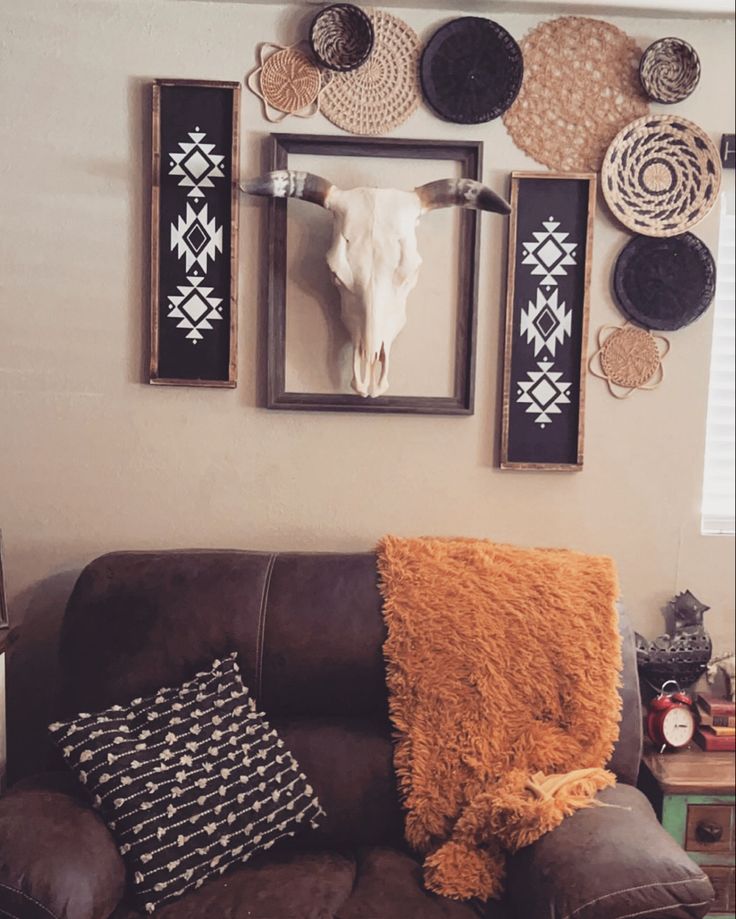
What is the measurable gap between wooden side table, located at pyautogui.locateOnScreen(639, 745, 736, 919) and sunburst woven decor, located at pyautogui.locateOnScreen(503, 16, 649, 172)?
1644 mm

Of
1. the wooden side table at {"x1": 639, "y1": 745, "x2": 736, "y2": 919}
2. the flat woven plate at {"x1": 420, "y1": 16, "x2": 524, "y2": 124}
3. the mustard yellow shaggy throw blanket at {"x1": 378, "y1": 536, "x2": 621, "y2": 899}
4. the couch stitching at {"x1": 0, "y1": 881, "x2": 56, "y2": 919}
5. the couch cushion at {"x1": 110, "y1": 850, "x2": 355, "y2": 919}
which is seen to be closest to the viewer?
the couch stitching at {"x1": 0, "y1": 881, "x2": 56, "y2": 919}

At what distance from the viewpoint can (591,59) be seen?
7.03ft

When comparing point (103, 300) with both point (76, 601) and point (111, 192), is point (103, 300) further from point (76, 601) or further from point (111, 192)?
point (76, 601)

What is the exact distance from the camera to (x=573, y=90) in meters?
2.15

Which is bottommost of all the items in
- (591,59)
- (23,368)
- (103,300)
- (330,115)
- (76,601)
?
(76,601)

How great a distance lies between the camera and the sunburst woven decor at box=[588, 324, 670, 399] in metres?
2.22

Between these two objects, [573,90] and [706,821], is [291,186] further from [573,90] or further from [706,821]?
[706,821]

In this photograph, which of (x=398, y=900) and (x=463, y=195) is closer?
(x=398, y=900)

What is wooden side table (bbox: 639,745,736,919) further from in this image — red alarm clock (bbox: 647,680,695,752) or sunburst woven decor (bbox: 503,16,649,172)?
sunburst woven decor (bbox: 503,16,649,172)

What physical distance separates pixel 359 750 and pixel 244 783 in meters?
0.30

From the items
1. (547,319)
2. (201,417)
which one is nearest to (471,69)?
(547,319)

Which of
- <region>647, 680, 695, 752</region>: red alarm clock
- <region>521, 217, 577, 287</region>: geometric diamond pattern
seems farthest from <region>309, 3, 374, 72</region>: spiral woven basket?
<region>647, 680, 695, 752</region>: red alarm clock

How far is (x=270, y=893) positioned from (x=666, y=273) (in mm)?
1855

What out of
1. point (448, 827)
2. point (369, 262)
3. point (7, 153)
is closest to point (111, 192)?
point (7, 153)
